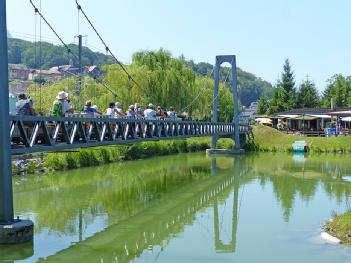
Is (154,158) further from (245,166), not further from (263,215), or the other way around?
(263,215)

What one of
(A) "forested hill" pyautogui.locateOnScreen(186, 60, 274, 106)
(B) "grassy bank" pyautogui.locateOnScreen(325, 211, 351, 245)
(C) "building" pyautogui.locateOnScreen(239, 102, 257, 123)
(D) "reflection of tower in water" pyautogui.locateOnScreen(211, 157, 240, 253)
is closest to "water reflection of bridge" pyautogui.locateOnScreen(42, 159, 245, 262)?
(D) "reflection of tower in water" pyautogui.locateOnScreen(211, 157, 240, 253)

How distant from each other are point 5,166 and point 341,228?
23.4 feet

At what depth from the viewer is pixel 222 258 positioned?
35.0 ft

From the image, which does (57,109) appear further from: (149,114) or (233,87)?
(233,87)

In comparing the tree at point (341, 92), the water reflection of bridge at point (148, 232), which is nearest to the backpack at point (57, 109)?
the water reflection of bridge at point (148, 232)

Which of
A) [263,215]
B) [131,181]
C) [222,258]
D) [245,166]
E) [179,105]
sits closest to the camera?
[222,258]

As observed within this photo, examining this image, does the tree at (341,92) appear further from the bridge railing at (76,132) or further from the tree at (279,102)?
the bridge railing at (76,132)

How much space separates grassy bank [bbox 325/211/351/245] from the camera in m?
11.2

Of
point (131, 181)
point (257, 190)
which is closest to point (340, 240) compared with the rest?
Result: point (257, 190)

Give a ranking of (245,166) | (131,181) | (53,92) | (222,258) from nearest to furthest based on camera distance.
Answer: (222,258), (131,181), (245,166), (53,92)

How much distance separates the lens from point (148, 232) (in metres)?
13.2

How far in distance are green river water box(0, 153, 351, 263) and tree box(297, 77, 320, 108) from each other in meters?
43.1

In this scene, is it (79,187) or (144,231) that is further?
(79,187)

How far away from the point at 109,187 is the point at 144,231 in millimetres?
8319
